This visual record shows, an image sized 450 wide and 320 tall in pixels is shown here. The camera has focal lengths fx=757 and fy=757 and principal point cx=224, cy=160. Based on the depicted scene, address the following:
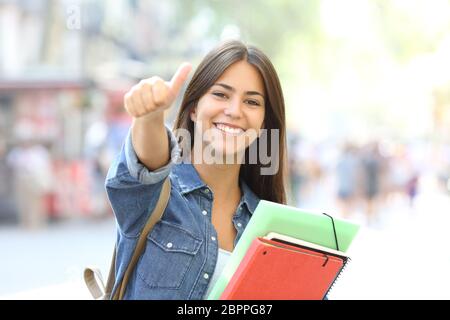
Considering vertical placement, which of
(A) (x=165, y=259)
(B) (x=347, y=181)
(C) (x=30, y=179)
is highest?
(A) (x=165, y=259)

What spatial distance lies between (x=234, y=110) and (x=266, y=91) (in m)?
0.14

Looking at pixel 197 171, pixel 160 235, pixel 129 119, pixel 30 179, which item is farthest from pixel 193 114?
pixel 129 119

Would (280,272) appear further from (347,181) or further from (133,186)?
(347,181)

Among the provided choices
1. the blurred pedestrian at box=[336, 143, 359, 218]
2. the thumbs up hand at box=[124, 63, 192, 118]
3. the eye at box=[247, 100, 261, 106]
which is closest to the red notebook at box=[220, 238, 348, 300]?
the thumbs up hand at box=[124, 63, 192, 118]

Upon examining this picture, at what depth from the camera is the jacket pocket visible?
1563 millimetres

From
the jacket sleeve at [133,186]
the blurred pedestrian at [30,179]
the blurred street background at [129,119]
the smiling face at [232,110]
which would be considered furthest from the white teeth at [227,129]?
the blurred pedestrian at [30,179]

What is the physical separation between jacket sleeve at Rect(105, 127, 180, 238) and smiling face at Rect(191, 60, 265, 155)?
0.75ft

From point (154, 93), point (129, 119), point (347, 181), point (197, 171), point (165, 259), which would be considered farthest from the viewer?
point (129, 119)

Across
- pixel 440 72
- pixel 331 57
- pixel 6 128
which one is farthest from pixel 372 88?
pixel 6 128

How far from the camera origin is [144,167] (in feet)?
4.74

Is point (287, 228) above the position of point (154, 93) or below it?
below

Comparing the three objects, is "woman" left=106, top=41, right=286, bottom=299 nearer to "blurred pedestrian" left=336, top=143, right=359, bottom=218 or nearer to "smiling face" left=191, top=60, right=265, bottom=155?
"smiling face" left=191, top=60, right=265, bottom=155

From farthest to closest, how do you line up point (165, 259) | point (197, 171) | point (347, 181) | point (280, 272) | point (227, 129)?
point (347, 181), point (197, 171), point (227, 129), point (165, 259), point (280, 272)
